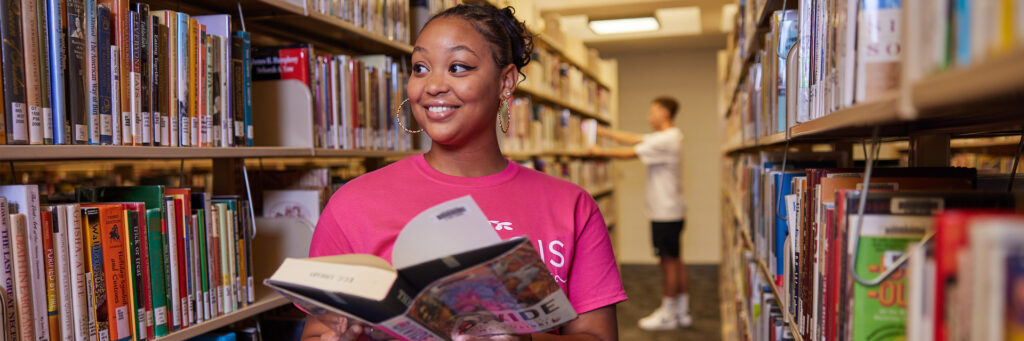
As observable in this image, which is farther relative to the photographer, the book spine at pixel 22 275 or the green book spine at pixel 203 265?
the green book spine at pixel 203 265

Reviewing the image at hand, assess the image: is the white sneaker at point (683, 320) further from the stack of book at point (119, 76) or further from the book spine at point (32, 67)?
the book spine at point (32, 67)

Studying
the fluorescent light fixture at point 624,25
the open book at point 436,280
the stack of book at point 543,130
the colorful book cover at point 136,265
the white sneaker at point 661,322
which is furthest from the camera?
the fluorescent light fixture at point 624,25

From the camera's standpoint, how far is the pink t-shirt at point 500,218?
116 centimetres

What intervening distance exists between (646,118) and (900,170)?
246 inches

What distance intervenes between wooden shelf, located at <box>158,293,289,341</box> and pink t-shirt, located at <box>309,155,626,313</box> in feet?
1.21

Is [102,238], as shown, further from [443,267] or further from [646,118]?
[646,118]

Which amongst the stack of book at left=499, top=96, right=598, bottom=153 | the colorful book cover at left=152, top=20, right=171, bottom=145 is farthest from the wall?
the colorful book cover at left=152, top=20, right=171, bottom=145

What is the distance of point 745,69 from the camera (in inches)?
106

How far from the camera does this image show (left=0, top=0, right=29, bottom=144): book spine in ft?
3.28

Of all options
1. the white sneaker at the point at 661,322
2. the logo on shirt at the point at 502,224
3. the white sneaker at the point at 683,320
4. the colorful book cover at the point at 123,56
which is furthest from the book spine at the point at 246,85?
the white sneaker at the point at 683,320

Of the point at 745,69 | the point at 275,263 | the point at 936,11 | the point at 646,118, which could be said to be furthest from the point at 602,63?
the point at 936,11

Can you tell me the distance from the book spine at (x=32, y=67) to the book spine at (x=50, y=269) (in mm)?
124

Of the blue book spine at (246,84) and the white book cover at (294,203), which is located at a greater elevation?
the blue book spine at (246,84)

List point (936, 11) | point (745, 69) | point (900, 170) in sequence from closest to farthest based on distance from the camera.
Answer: point (936, 11)
point (900, 170)
point (745, 69)
